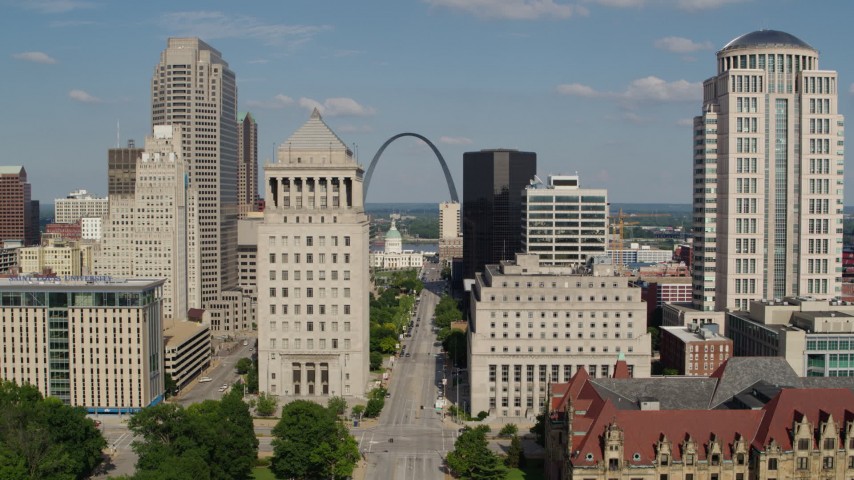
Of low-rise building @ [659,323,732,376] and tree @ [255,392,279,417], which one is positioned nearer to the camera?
tree @ [255,392,279,417]

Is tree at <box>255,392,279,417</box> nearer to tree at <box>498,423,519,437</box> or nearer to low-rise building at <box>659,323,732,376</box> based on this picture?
tree at <box>498,423,519,437</box>

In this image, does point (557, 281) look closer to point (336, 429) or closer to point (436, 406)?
point (436, 406)

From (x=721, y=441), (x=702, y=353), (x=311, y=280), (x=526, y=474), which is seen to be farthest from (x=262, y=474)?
(x=702, y=353)

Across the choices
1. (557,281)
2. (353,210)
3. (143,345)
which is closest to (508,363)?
(557,281)

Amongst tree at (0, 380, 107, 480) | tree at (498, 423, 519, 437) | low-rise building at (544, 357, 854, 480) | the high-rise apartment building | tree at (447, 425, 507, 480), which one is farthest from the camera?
the high-rise apartment building

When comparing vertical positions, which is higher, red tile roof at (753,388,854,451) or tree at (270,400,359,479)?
red tile roof at (753,388,854,451)

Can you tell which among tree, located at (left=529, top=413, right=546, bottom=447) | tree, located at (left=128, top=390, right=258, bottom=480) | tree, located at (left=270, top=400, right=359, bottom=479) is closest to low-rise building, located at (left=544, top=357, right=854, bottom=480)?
tree, located at (left=529, top=413, right=546, bottom=447)

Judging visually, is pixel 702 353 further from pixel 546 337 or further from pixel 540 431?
pixel 540 431
